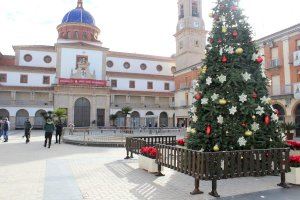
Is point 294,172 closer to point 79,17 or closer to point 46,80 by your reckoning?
point 46,80

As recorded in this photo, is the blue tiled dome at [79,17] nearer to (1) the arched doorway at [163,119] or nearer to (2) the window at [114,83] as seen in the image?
(2) the window at [114,83]

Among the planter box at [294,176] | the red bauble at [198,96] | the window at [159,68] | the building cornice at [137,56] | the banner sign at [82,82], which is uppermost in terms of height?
the building cornice at [137,56]

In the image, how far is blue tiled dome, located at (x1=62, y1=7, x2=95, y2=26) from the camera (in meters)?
53.1

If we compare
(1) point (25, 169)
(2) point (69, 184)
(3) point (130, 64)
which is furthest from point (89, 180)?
(3) point (130, 64)

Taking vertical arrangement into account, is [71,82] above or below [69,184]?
above

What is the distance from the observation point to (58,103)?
45875mm

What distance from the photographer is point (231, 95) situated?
7922mm

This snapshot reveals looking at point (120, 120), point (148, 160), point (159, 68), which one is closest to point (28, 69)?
point (120, 120)

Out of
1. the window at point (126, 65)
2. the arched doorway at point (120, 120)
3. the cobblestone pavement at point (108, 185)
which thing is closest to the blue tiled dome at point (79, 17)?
the window at point (126, 65)

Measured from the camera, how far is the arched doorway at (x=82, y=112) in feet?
153

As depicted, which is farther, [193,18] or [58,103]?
[193,18]

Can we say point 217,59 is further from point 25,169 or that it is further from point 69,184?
point 25,169

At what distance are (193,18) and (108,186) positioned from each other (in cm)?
4742

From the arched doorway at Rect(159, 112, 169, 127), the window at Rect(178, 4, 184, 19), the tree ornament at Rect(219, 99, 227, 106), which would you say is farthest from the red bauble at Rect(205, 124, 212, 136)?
the window at Rect(178, 4, 184, 19)
